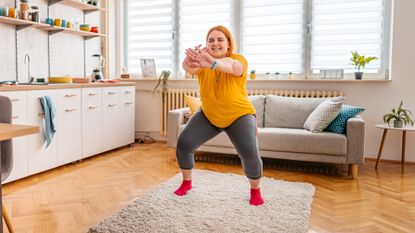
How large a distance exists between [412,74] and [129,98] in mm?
3457

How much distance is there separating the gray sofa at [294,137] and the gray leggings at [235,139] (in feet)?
3.69

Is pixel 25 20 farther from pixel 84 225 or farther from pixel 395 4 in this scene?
pixel 395 4

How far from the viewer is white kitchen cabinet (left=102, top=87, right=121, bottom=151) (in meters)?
4.31

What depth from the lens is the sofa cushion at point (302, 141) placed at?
336 cm

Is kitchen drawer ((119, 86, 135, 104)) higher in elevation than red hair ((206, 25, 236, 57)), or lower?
lower

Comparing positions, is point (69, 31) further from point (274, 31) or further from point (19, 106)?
point (274, 31)

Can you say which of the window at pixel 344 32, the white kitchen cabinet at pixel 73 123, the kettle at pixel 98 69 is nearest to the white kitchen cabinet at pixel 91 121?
the white kitchen cabinet at pixel 73 123

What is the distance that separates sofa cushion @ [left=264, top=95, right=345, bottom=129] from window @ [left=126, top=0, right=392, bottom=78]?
617mm

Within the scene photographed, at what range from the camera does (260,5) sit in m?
4.64

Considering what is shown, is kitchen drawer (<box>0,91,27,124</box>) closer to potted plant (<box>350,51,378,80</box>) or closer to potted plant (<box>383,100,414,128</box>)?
potted plant (<box>350,51,378,80</box>)

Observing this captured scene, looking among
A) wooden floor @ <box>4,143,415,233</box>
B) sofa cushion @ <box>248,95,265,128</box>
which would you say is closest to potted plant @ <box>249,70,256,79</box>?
sofa cushion @ <box>248,95,265,128</box>

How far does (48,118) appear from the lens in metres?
3.37

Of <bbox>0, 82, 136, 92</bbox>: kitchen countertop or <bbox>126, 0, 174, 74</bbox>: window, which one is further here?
<bbox>126, 0, 174, 74</bbox>: window

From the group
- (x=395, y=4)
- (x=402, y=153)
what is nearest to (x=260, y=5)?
(x=395, y=4)
